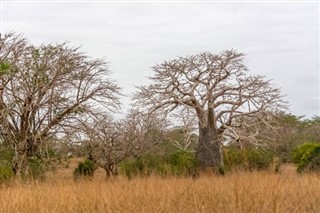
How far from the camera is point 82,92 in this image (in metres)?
16.2

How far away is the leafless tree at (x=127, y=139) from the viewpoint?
778 inches

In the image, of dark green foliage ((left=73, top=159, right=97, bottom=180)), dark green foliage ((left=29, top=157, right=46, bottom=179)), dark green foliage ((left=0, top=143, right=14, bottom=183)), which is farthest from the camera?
dark green foliage ((left=73, top=159, right=97, bottom=180))

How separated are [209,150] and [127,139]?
409 cm

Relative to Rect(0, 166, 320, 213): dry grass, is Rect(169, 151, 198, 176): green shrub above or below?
above

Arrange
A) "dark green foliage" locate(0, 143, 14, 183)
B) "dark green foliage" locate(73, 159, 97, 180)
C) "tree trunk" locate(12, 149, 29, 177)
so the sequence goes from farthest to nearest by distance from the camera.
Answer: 1. "dark green foliage" locate(73, 159, 97, 180)
2. "tree trunk" locate(12, 149, 29, 177)
3. "dark green foliage" locate(0, 143, 14, 183)

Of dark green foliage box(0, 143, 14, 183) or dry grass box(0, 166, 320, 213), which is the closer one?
dry grass box(0, 166, 320, 213)

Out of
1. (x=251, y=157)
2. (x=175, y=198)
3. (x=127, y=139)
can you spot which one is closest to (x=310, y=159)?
(x=251, y=157)

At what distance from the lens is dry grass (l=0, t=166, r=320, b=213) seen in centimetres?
632

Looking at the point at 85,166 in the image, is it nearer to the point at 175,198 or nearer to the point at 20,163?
the point at 20,163

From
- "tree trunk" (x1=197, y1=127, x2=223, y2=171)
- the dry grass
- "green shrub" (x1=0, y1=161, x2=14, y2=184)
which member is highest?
"tree trunk" (x1=197, y1=127, x2=223, y2=171)

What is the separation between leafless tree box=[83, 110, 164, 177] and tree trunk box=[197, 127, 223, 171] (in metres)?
2.10

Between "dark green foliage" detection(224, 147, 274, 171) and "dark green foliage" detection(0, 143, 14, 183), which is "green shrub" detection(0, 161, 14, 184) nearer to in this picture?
"dark green foliage" detection(0, 143, 14, 183)

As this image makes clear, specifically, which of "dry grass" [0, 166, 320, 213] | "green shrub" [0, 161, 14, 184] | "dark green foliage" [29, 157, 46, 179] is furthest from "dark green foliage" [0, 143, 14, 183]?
"dry grass" [0, 166, 320, 213]

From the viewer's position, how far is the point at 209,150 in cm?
1969
